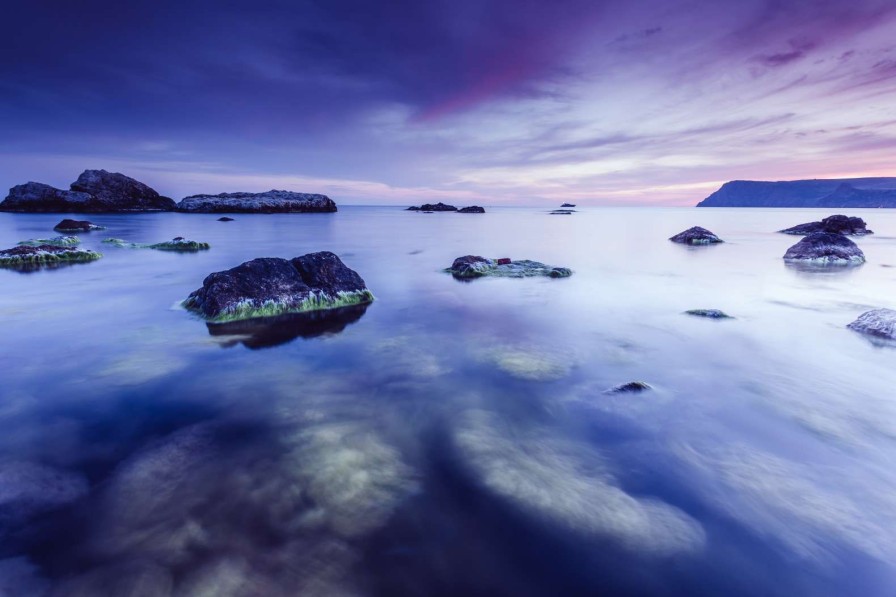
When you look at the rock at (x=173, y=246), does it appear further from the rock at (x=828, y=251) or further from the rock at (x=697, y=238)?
the rock at (x=697, y=238)

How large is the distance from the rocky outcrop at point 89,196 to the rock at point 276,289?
88983 mm

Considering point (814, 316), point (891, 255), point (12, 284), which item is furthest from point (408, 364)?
point (891, 255)

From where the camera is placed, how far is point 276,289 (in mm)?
11594

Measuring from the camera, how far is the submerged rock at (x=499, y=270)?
61.3 feet

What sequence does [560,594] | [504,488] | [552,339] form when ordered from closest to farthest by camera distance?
[560,594]
[504,488]
[552,339]

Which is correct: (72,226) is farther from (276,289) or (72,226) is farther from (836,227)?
(836,227)

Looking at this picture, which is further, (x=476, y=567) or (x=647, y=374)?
(x=647, y=374)

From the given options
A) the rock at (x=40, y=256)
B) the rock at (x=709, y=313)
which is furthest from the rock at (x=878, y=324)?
the rock at (x=40, y=256)

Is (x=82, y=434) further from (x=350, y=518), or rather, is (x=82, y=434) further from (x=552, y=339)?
(x=552, y=339)

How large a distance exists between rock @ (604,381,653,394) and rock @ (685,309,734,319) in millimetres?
6404

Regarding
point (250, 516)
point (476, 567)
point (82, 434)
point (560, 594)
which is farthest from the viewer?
point (82, 434)

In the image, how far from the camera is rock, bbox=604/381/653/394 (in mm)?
7102

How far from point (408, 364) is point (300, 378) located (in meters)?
2.13

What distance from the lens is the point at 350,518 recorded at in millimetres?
4164
